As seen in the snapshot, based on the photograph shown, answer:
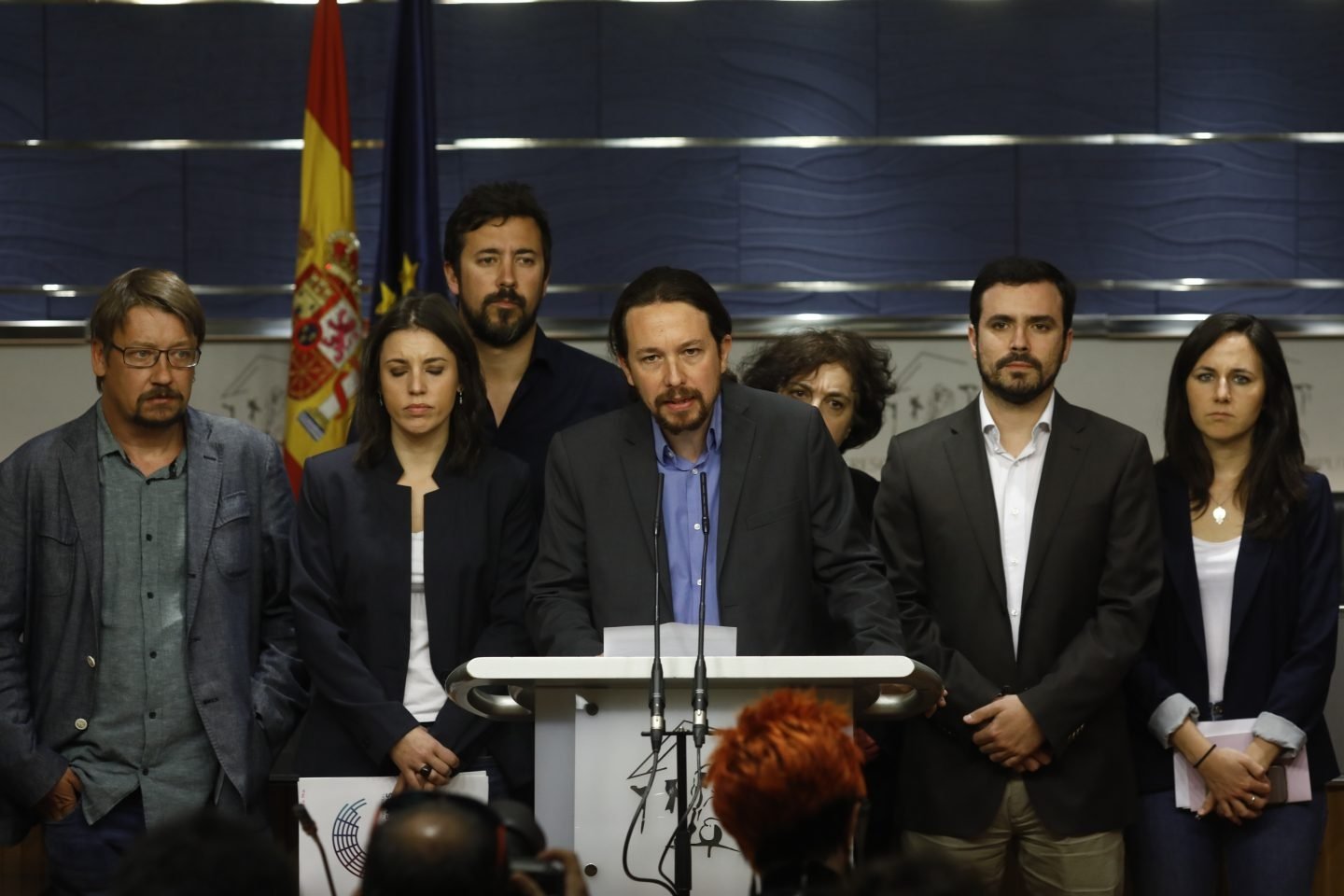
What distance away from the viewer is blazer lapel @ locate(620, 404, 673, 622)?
2.99m

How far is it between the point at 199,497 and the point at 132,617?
0.28 meters

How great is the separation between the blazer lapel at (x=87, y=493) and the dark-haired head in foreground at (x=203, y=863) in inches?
65.0

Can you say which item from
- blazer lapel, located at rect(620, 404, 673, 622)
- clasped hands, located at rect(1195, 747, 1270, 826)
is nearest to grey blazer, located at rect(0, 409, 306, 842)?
blazer lapel, located at rect(620, 404, 673, 622)

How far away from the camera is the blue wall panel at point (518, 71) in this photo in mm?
6215

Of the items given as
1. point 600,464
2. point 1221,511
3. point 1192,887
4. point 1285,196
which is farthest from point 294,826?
point 1285,196

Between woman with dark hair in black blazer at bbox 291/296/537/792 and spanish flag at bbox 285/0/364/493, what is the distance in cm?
199

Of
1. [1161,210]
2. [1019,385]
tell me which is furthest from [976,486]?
[1161,210]

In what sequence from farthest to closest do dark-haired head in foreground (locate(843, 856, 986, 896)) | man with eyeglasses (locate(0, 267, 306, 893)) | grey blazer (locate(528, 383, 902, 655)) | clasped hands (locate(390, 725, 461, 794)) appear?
man with eyeglasses (locate(0, 267, 306, 893)) → clasped hands (locate(390, 725, 461, 794)) → grey blazer (locate(528, 383, 902, 655)) → dark-haired head in foreground (locate(843, 856, 986, 896))

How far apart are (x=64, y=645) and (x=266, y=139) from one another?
11.2 ft

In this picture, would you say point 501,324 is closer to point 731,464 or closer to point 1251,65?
point 731,464

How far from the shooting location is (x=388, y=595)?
3240 mm

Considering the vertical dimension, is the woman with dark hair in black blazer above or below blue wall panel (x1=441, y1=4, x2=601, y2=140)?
below

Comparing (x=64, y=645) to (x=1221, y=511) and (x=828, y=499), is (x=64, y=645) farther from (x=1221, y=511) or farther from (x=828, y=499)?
(x=1221, y=511)

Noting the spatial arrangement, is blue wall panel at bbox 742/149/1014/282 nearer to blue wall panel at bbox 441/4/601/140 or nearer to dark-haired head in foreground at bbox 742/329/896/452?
blue wall panel at bbox 441/4/601/140
